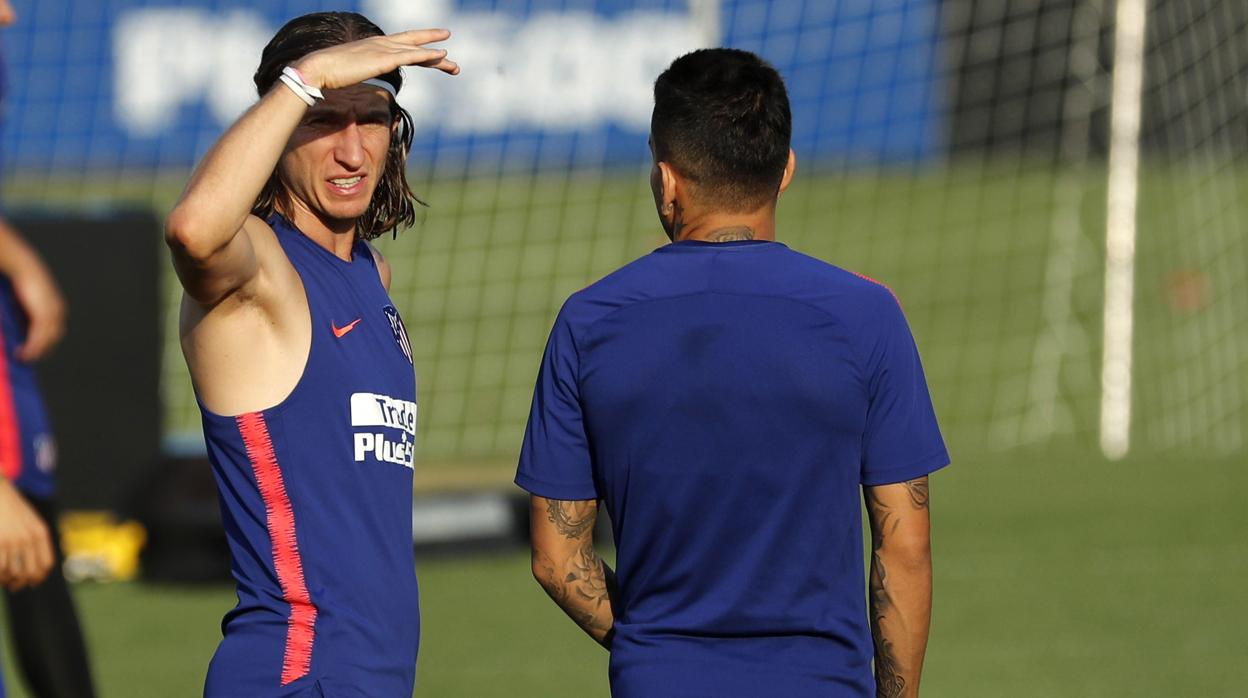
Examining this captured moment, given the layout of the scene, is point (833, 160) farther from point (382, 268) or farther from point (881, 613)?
point (881, 613)

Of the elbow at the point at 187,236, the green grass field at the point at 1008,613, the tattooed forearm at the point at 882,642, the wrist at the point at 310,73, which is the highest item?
the wrist at the point at 310,73

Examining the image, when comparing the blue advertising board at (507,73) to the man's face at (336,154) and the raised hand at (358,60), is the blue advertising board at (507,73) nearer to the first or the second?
the man's face at (336,154)

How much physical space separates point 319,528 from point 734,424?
69cm

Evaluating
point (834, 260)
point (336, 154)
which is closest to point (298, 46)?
point (336, 154)

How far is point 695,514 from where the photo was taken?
2811 mm

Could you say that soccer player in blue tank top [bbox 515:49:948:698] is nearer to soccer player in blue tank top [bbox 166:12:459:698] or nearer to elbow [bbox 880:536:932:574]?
elbow [bbox 880:536:932:574]

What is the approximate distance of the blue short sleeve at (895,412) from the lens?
9.22ft

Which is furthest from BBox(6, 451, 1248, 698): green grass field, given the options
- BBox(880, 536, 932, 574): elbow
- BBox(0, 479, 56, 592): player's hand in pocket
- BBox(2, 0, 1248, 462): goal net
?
BBox(880, 536, 932, 574): elbow

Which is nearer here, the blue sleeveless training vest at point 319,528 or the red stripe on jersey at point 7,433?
the blue sleeveless training vest at point 319,528

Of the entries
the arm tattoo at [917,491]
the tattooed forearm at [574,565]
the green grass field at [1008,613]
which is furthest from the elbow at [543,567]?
the green grass field at [1008,613]

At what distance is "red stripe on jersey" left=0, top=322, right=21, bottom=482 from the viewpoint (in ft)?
17.6

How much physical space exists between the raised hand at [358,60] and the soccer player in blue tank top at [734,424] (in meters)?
0.41

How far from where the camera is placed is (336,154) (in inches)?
121

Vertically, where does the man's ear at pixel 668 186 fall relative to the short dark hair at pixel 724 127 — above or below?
below
